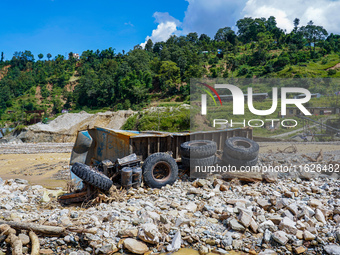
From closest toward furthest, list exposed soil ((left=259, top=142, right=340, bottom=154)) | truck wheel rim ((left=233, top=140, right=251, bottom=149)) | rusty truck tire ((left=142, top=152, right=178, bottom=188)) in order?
rusty truck tire ((left=142, top=152, right=178, bottom=188)), truck wheel rim ((left=233, top=140, right=251, bottom=149)), exposed soil ((left=259, top=142, right=340, bottom=154))

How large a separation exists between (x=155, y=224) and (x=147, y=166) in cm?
217

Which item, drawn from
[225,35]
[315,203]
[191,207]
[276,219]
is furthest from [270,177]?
[225,35]

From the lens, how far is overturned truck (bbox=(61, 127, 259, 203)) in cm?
667

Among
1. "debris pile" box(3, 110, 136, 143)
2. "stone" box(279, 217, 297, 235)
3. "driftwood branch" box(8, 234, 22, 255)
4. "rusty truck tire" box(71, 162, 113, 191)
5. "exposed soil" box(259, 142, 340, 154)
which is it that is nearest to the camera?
"driftwood branch" box(8, 234, 22, 255)

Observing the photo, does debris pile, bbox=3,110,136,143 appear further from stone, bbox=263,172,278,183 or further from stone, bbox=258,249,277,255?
stone, bbox=258,249,277,255

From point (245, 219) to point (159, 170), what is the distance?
3.18 m

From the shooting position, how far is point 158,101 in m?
43.9

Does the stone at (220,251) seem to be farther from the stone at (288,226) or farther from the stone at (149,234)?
the stone at (288,226)

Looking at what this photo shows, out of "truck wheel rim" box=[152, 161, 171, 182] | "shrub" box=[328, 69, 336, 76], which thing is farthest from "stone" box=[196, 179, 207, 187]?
"shrub" box=[328, 69, 336, 76]

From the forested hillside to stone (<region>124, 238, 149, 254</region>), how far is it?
116 feet

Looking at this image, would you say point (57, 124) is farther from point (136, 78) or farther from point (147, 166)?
point (147, 166)

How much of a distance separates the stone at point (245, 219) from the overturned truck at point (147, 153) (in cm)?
263

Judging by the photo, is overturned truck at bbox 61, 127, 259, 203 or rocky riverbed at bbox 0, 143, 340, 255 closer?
rocky riverbed at bbox 0, 143, 340, 255

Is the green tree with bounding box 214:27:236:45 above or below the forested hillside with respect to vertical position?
above
